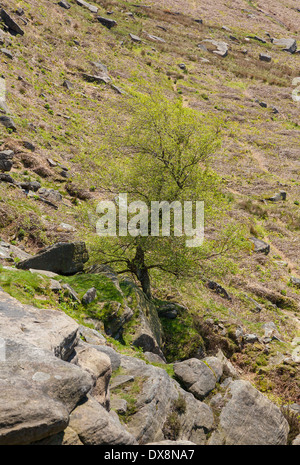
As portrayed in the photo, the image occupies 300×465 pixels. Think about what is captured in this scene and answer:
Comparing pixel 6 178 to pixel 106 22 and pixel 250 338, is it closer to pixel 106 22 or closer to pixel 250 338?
pixel 250 338

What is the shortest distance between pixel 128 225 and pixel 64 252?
3624 millimetres

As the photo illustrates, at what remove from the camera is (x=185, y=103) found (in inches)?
2121

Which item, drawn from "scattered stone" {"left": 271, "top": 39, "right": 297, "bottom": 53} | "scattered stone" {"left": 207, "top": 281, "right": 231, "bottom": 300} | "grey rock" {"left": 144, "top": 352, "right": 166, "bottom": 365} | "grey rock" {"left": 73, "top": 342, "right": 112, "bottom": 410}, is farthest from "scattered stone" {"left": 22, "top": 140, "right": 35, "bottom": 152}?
"scattered stone" {"left": 271, "top": 39, "right": 297, "bottom": 53}

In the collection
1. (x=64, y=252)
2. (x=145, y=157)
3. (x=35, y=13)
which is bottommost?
(x=64, y=252)

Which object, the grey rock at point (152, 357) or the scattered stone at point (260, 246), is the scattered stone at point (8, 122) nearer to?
the scattered stone at point (260, 246)

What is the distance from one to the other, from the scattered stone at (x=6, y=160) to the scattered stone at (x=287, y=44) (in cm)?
8367

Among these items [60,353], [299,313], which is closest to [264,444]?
[60,353]

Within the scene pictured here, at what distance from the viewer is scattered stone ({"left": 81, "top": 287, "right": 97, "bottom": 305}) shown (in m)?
13.5

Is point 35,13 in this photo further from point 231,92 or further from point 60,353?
point 60,353

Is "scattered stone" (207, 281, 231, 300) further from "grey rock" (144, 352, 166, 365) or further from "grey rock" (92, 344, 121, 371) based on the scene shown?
"grey rock" (92, 344, 121, 371)

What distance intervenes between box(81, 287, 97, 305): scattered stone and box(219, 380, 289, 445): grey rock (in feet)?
18.9
